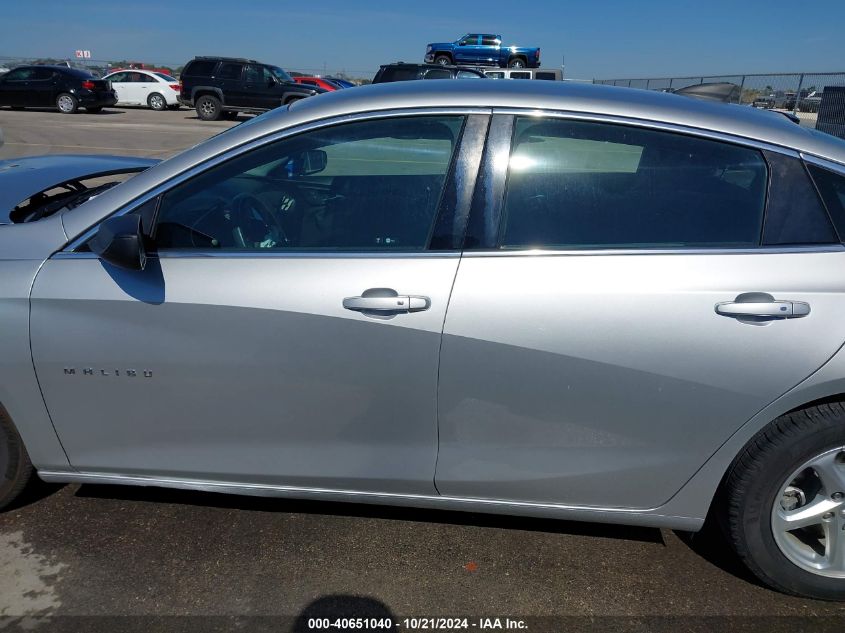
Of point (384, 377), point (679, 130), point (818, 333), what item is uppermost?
point (679, 130)

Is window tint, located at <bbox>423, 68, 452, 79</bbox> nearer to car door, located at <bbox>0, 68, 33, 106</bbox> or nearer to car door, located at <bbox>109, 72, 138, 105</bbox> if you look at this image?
car door, located at <bbox>0, 68, 33, 106</bbox>

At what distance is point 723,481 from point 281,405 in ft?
4.95

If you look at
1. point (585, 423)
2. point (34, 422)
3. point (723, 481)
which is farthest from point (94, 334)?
point (723, 481)

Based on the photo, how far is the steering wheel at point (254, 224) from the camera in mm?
2299

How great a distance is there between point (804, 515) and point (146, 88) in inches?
1104

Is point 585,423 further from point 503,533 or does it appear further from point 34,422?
point 34,422

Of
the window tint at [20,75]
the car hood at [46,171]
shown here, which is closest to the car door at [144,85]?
the window tint at [20,75]

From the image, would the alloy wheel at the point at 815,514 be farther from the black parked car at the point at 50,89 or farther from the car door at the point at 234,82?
the black parked car at the point at 50,89

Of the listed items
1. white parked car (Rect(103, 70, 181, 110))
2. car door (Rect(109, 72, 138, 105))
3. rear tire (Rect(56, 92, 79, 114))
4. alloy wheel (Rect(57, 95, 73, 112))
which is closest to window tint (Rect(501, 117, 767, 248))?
rear tire (Rect(56, 92, 79, 114))

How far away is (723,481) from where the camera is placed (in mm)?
2176

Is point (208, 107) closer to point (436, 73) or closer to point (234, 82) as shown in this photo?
point (234, 82)

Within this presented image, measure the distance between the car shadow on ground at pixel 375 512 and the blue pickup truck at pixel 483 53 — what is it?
28.5 meters

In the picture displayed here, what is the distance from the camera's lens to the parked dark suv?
20.6 m

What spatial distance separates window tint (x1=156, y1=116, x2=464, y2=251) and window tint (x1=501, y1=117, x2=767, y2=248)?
29 centimetres
